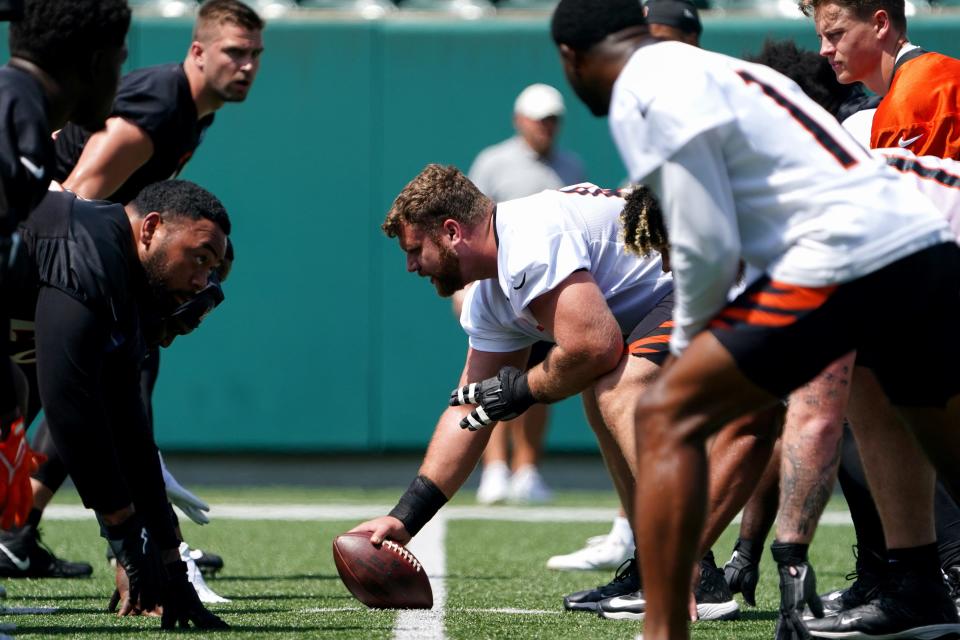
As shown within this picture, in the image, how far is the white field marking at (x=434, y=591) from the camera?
3963mm

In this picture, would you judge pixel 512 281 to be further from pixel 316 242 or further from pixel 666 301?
pixel 316 242

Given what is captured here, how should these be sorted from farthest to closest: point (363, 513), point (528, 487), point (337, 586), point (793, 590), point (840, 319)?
1. point (528, 487)
2. point (363, 513)
3. point (337, 586)
4. point (793, 590)
5. point (840, 319)

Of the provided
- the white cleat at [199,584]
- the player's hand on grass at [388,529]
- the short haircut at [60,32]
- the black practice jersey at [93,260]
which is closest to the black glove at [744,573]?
the player's hand on grass at [388,529]

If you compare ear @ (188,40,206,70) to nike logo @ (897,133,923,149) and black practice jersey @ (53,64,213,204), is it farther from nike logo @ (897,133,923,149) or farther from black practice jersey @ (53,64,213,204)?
nike logo @ (897,133,923,149)

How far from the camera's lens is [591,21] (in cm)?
312

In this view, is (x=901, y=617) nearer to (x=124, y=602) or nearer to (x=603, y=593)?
(x=603, y=593)

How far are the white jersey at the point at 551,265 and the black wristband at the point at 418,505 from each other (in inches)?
21.5

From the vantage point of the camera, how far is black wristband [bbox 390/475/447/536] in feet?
15.6

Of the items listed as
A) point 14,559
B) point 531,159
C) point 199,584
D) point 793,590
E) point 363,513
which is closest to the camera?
point 793,590

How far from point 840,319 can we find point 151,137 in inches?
124

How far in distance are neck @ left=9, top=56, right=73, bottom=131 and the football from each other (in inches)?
69.1

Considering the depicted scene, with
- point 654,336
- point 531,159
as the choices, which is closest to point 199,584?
point 654,336

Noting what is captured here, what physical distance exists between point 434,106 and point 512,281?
591cm

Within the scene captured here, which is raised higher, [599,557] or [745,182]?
[745,182]
